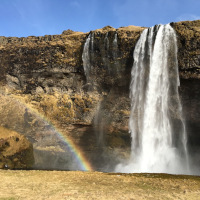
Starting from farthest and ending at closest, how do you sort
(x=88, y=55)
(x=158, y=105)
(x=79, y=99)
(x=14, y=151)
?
(x=79, y=99)
(x=88, y=55)
(x=14, y=151)
(x=158, y=105)

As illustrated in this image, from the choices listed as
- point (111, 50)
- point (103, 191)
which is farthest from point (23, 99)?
point (103, 191)

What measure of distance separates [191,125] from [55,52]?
19.1 m

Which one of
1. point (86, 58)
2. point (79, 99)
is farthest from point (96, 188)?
point (86, 58)

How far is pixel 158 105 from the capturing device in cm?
2269

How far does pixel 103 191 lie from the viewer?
34.8 ft

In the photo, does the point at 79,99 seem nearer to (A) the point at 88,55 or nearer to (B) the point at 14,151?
(A) the point at 88,55

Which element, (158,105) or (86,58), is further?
(86,58)

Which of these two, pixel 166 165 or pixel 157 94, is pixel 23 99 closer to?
pixel 157 94

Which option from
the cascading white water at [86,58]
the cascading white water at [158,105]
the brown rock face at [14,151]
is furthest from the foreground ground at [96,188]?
the cascading white water at [86,58]

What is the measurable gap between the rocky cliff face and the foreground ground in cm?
1094

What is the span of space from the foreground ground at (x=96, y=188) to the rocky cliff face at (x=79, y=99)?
431 inches

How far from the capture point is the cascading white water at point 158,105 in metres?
21.8

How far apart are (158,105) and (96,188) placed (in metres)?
13.7

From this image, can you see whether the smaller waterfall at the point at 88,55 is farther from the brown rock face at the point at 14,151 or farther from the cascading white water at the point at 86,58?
the brown rock face at the point at 14,151
